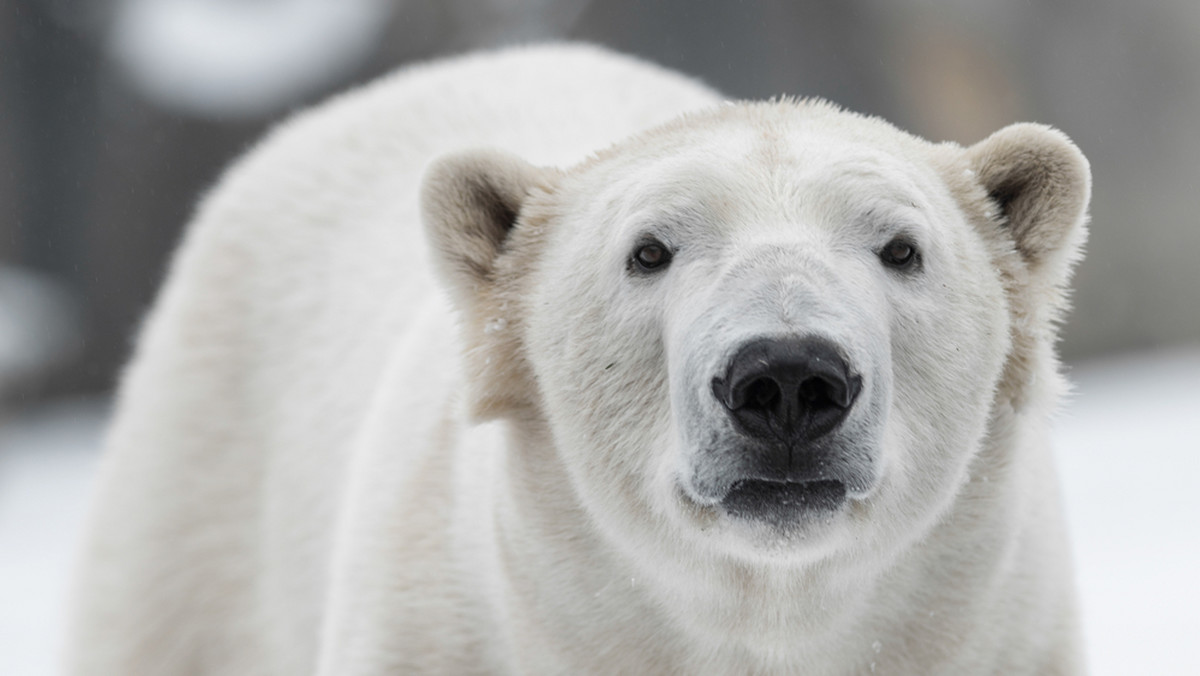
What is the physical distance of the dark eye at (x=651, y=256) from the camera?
7.98 ft

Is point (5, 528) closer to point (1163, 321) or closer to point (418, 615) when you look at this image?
point (418, 615)

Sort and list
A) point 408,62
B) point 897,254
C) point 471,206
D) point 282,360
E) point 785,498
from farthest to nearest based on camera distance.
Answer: point 408,62 → point 282,360 → point 471,206 → point 897,254 → point 785,498

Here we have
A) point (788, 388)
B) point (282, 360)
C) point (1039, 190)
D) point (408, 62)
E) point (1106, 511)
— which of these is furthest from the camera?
point (408, 62)

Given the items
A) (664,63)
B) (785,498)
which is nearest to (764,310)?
(785,498)

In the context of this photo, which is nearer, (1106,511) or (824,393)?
(824,393)

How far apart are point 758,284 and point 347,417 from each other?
1824 mm

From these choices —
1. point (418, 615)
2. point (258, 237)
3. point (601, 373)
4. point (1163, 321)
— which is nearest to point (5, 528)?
point (258, 237)

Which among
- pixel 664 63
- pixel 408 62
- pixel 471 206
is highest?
pixel 408 62

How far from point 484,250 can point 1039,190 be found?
1.09 meters

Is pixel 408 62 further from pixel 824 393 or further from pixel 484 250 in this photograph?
pixel 824 393

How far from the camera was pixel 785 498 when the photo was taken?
7.11ft

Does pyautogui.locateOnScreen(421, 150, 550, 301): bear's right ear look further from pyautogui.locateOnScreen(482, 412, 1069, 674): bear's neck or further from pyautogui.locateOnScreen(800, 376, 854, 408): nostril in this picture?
Answer: pyautogui.locateOnScreen(800, 376, 854, 408): nostril

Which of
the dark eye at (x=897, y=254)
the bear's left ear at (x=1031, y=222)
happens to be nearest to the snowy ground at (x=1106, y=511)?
the bear's left ear at (x=1031, y=222)

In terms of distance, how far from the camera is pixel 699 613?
2492 mm
